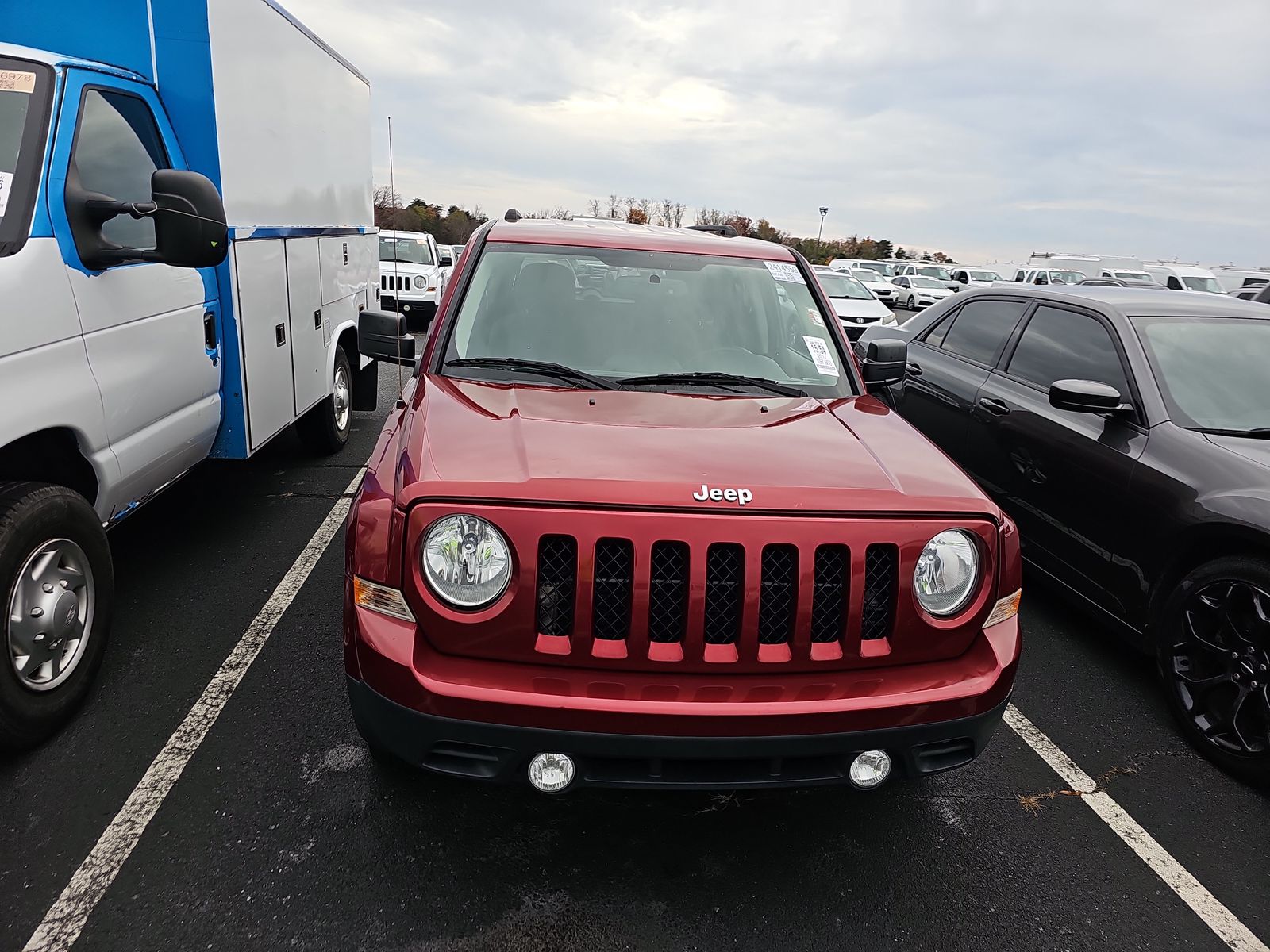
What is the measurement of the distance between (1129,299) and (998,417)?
36.4 inches

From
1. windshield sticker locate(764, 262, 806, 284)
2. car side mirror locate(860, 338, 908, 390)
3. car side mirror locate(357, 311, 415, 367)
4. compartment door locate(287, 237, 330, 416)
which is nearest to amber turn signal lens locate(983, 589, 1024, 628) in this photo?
car side mirror locate(860, 338, 908, 390)

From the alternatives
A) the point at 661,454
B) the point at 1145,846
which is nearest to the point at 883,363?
the point at 661,454

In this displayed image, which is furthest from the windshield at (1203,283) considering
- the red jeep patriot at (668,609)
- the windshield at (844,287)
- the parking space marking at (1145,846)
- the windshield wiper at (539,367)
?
the red jeep patriot at (668,609)

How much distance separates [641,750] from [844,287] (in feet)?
53.3

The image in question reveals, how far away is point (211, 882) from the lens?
2305mm

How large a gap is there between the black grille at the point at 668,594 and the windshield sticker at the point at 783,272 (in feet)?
6.43

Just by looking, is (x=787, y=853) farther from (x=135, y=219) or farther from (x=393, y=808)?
(x=135, y=219)

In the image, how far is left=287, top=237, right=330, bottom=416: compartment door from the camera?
5.08 m

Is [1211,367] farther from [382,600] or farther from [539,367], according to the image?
[382,600]

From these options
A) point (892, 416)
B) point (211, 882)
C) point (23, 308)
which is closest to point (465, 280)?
point (23, 308)

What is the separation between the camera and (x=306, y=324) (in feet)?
17.5

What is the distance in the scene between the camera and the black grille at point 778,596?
2.12 meters

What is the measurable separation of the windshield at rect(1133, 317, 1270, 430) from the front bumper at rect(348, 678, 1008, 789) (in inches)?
97.6

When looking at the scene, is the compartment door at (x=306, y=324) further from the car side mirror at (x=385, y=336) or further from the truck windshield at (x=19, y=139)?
the truck windshield at (x=19, y=139)
